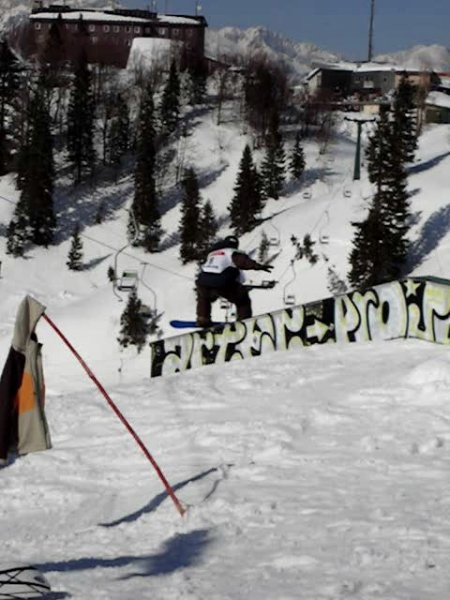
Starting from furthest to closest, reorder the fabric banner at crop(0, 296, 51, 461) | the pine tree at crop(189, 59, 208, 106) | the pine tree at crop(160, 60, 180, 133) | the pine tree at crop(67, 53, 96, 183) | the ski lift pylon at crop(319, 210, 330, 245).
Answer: the pine tree at crop(189, 59, 208, 106)
the pine tree at crop(160, 60, 180, 133)
the pine tree at crop(67, 53, 96, 183)
the ski lift pylon at crop(319, 210, 330, 245)
the fabric banner at crop(0, 296, 51, 461)

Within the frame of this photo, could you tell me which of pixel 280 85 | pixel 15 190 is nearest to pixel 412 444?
pixel 15 190

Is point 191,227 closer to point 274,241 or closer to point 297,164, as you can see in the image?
point 274,241

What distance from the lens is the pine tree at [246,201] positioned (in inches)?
1863

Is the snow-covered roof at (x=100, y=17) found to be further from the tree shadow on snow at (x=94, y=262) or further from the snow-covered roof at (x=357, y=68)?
the tree shadow on snow at (x=94, y=262)

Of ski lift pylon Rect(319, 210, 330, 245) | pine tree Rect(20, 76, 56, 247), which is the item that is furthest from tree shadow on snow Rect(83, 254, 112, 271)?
ski lift pylon Rect(319, 210, 330, 245)

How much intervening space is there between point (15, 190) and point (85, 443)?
48.6 metres

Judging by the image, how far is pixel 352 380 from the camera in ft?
39.1

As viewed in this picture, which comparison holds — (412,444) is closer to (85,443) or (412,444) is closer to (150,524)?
(150,524)

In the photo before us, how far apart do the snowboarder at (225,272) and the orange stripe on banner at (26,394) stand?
6.14 metres

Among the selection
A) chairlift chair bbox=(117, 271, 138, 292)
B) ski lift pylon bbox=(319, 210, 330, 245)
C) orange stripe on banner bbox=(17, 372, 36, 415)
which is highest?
orange stripe on banner bbox=(17, 372, 36, 415)

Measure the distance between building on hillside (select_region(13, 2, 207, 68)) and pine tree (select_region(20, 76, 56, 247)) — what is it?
34638 millimetres

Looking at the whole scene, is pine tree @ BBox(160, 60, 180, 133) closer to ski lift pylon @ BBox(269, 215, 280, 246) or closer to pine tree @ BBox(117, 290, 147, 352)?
ski lift pylon @ BBox(269, 215, 280, 246)

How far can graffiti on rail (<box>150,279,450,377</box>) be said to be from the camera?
45.1 ft

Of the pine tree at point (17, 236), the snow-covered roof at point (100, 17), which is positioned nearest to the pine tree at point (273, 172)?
the pine tree at point (17, 236)
